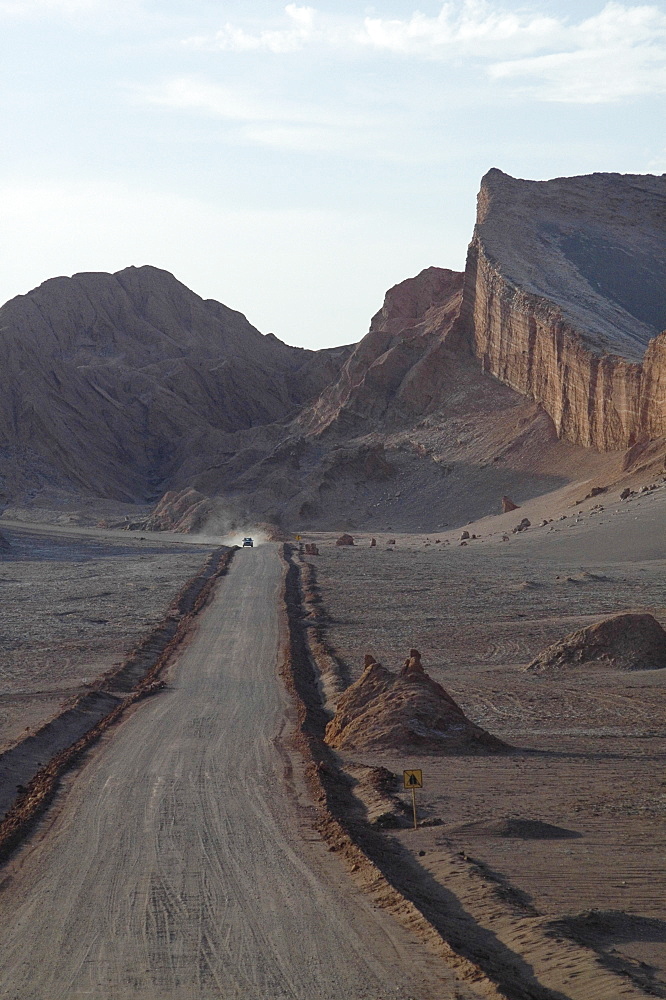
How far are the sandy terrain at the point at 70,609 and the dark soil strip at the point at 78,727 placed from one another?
21.3 inches

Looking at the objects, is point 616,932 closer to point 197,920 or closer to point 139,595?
point 197,920

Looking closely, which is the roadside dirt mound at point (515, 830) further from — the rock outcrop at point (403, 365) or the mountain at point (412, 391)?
the rock outcrop at point (403, 365)

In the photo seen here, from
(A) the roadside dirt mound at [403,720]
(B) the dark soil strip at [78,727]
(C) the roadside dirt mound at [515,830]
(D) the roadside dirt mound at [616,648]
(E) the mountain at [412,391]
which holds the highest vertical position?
(E) the mountain at [412,391]

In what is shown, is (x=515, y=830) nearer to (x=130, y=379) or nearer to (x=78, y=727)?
(x=78, y=727)

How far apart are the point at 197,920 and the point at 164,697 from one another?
37.3 feet

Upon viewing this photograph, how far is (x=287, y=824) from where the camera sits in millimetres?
11656

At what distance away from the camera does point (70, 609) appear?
113ft

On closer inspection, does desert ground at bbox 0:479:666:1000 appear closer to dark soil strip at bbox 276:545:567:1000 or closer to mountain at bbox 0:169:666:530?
dark soil strip at bbox 276:545:567:1000

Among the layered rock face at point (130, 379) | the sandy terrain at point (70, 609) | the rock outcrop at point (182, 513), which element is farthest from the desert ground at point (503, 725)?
the layered rock face at point (130, 379)

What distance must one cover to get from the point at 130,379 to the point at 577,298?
2484 inches

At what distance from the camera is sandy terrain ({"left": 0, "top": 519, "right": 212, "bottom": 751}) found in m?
22.0

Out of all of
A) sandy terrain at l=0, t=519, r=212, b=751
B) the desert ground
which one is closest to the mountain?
sandy terrain at l=0, t=519, r=212, b=751

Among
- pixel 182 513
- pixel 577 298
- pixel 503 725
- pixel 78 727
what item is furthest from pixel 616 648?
pixel 182 513

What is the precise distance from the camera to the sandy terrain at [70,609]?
72.2 feet
